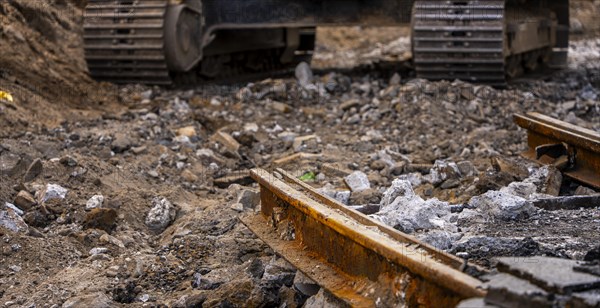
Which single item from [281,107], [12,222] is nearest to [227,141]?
[281,107]

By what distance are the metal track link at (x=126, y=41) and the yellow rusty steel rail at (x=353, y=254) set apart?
214 inches

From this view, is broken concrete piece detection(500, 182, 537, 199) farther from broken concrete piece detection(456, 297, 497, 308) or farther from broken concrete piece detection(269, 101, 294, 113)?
broken concrete piece detection(269, 101, 294, 113)

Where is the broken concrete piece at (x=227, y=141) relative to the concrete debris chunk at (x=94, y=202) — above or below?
below

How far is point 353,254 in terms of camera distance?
3996mm

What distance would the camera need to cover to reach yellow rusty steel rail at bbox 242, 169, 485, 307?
342 cm

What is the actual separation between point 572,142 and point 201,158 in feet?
9.60

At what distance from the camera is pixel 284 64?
13484 millimetres

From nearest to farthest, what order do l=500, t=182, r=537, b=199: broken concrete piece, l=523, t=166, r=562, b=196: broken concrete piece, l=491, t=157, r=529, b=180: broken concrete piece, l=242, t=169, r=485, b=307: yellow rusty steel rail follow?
l=242, t=169, r=485, b=307: yellow rusty steel rail → l=500, t=182, r=537, b=199: broken concrete piece → l=523, t=166, r=562, b=196: broken concrete piece → l=491, t=157, r=529, b=180: broken concrete piece

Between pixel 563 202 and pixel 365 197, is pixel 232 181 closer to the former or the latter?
pixel 365 197

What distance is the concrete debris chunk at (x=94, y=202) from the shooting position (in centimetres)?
602

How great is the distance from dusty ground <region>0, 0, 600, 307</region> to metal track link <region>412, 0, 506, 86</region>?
0.25 meters

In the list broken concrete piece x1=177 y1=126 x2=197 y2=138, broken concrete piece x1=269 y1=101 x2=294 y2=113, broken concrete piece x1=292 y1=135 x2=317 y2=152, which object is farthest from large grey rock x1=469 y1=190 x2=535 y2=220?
broken concrete piece x1=269 y1=101 x2=294 y2=113

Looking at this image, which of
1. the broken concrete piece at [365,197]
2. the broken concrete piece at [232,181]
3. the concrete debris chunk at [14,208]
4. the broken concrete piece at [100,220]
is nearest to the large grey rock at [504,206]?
the broken concrete piece at [365,197]

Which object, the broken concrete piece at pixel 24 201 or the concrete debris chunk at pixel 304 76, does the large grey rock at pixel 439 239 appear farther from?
the concrete debris chunk at pixel 304 76
